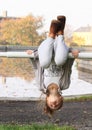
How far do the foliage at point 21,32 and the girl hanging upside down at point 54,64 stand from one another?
19959 millimetres

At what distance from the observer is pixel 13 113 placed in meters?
7.74

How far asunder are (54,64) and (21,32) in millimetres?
23645

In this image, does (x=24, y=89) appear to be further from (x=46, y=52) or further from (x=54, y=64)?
(x=46, y=52)

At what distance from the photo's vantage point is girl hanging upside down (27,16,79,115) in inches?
117

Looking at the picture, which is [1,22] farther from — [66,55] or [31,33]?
[66,55]

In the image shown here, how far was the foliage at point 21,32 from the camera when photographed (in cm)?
2494

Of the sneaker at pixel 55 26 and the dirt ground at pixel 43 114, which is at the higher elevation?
the sneaker at pixel 55 26

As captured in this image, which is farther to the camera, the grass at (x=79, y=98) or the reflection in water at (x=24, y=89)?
the reflection in water at (x=24, y=89)

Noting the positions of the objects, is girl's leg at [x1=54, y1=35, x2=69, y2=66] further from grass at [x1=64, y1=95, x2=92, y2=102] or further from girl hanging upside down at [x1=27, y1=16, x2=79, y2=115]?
grass at [x1=64, y1=95, x2=92, y2=102]

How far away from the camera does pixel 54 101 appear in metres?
3.16

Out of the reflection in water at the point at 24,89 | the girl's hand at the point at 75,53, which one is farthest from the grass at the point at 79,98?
the girl's hand at the point at 75,53

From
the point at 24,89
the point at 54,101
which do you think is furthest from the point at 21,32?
the point at 54,101

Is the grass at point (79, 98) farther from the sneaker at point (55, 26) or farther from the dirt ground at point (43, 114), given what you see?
the sneaker at point (55, 26)

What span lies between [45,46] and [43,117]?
4518mm
